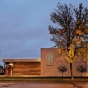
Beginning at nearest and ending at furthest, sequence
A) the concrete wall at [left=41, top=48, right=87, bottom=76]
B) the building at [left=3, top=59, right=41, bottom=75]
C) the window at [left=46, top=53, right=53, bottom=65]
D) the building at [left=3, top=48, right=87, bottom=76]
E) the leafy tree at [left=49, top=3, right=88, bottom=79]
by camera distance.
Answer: the leafy tree at [left=49, top=3, right=88, bottom=79]
the concrete wall at [left=41, top=48, right=87, bottom=76]
the building at [left=3, top=48, right=87, bottom=76]
the window at [left=46, top=53, right=53, bottom=65]
the building at [left=3, top=59, right=41, bottom=75]

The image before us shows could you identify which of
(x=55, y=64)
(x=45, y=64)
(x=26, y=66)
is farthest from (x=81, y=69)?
(x=26, y=66)

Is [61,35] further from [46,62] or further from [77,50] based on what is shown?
[46,62]

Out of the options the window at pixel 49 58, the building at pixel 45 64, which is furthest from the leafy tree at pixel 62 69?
the window at pixel 49 58

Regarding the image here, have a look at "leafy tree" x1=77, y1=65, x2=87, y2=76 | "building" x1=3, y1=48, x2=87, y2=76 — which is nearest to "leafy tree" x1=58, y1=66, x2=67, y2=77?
"building" x1=3, y1=48, x2=87, y2=76

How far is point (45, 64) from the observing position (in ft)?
129

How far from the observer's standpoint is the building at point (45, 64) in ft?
128

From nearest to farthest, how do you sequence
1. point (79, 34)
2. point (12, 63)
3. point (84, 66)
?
point (79, 34)
point (84, 66)
point (12, 63)

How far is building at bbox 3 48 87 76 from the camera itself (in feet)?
128

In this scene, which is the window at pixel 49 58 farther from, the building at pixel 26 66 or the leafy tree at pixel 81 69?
the leafy tree at pixel 81 69

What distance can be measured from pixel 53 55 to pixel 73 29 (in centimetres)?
1023

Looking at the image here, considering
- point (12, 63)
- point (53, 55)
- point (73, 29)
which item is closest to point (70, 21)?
point (73, 29)

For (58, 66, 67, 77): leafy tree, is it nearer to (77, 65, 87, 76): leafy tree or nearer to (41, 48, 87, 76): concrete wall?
(41, 48, 87, 76): concrete wall

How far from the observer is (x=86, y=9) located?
29859 millimetres

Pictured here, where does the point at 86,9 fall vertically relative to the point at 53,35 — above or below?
above
